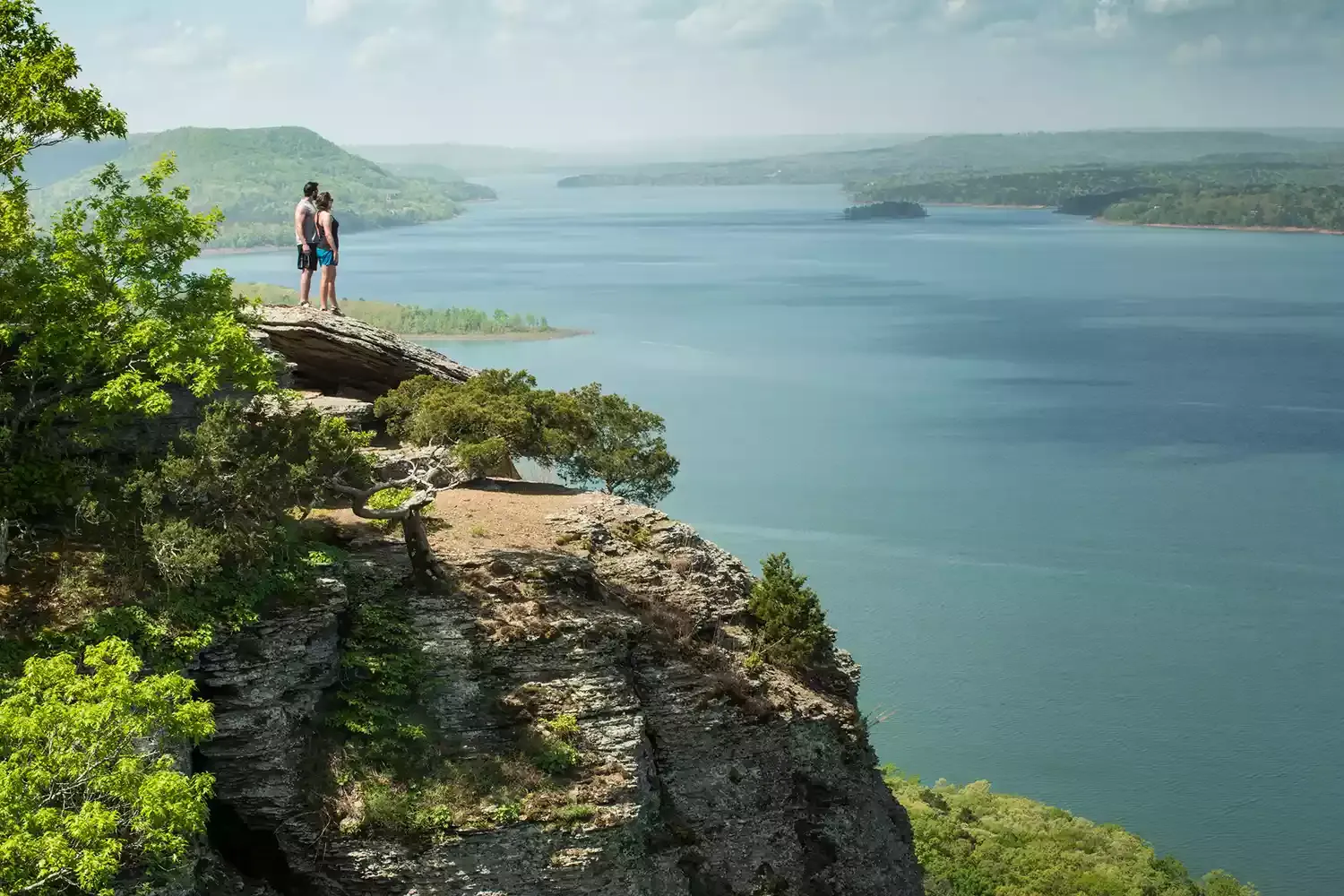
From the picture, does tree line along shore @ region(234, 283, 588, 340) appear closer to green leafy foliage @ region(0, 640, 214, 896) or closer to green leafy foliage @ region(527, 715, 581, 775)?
green leafy foliage @ region(527, 715, 581, 775)

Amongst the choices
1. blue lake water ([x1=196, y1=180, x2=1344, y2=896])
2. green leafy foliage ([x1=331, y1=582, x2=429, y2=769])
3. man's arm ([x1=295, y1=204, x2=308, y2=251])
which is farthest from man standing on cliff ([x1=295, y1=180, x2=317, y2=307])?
blue lake water ([x1=196, y1=180, x2=1344, y2=896])

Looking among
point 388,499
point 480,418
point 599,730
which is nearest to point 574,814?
point 599,730

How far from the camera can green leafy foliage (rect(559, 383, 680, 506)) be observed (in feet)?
112

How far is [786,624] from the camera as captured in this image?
90.9 ft

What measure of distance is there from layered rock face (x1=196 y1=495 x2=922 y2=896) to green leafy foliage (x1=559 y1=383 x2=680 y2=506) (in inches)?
206

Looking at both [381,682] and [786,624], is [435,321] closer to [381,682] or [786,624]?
[786,624]

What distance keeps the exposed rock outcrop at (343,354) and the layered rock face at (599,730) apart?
22.6 feet

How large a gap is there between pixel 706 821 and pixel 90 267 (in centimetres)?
1484

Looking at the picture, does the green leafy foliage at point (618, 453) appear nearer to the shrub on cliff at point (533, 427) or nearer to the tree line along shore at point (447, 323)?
the shrub on cliff at point (533, 427)

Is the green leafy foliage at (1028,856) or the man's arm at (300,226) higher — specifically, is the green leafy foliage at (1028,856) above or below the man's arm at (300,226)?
below

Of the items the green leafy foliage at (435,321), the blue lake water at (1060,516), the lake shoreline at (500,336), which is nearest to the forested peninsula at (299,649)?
the blue lake water at (1060,516)

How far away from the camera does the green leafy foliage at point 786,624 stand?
27375 millimetres

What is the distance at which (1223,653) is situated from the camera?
70.1 metres

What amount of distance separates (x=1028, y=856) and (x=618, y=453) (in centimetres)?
1953
